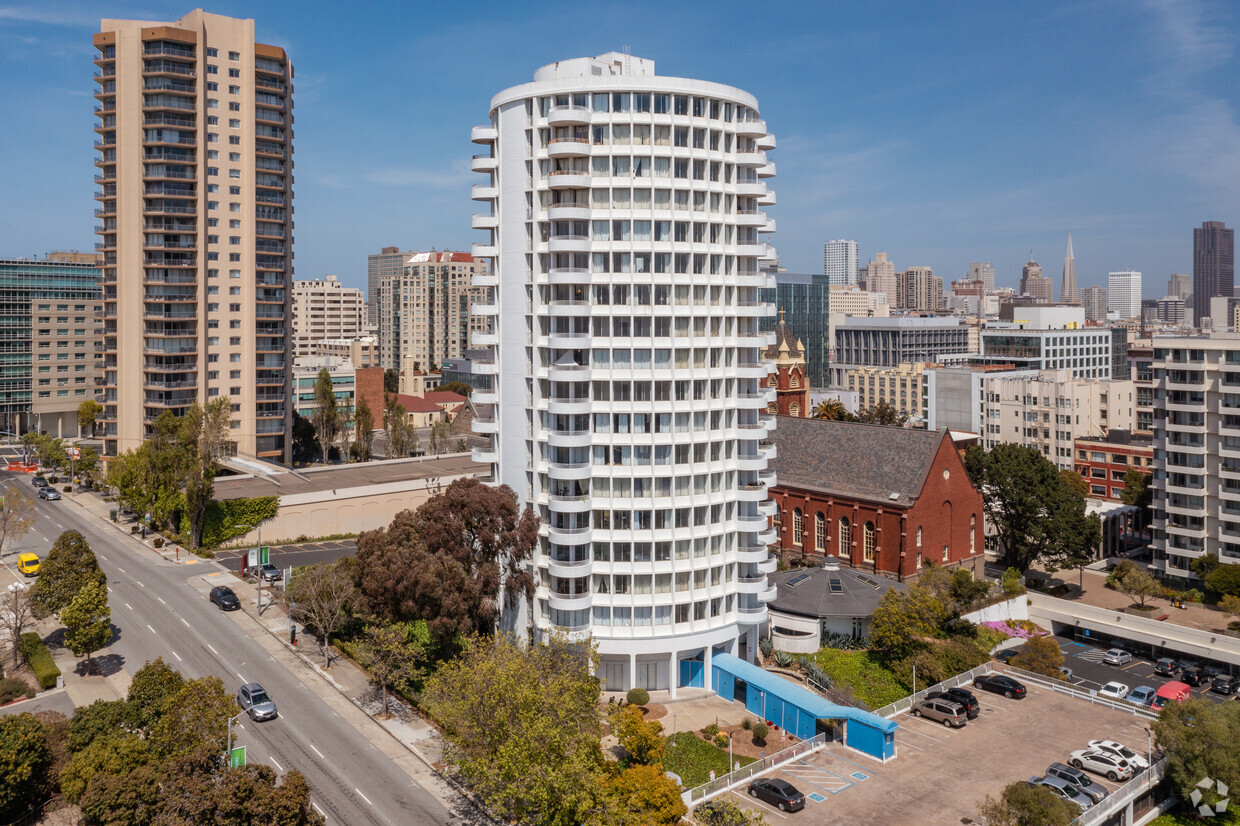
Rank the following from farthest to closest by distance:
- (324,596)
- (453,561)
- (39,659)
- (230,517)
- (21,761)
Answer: (230,517) < (324,596) < (39,659) < (453,561) < (21,761)

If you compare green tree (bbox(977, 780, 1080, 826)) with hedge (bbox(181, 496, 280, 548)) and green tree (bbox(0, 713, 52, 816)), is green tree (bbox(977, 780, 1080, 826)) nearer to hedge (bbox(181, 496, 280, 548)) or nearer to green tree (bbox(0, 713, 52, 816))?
green tree (bbox(0, 713, 52, 816))

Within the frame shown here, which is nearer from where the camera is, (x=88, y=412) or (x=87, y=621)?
(x=87, y=621)

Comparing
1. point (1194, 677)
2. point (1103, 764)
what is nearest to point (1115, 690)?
point (1194, 677)

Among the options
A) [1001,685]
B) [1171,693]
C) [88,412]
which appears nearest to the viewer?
[1001,685]

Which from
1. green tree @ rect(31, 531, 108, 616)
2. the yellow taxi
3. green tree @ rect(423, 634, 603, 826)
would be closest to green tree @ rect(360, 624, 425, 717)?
green tree @ rect(423, 634, 603, 826)

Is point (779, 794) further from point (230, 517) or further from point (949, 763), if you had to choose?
point (230, 517)

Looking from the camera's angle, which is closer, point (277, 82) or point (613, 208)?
point (613, 208)

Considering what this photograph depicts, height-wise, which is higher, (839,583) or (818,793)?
(839,583)

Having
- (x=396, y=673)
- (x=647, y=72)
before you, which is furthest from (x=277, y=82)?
(x=396, y=673)

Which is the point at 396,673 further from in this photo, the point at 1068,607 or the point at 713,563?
the point at 1068,607
